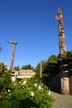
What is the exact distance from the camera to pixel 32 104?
848 cm

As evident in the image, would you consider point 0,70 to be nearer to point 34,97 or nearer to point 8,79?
point 8,79

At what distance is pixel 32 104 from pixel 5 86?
6183mm

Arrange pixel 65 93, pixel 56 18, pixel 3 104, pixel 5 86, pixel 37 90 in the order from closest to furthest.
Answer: pixel 3 104 → pixel 37 90 → pixel 5 86 → pixel 65 93 → pixel 56 18


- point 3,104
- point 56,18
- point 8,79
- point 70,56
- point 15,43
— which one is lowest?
point 3,104

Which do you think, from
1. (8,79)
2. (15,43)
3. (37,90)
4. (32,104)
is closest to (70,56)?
(15,43)

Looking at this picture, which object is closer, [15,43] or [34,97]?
[34,97]

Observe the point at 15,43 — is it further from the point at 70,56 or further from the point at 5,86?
the point at 5,86

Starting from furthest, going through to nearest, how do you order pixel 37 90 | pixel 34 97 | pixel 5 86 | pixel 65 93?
pixel 65 93, pixel 5 86, pixel 37 90, pixel 34 97

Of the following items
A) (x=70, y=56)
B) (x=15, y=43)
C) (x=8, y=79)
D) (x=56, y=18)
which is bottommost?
(x=8, y=79)

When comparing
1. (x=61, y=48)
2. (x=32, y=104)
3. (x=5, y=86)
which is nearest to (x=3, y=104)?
(x=32, y=104)

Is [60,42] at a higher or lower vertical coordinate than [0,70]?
higher

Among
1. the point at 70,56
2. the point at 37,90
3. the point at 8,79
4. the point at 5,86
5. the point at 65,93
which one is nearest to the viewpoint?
the point at 37,90

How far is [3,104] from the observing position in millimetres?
8211

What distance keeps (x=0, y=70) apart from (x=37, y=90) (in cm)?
369
